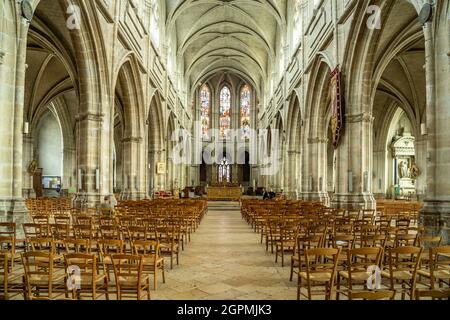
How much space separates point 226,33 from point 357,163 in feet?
91.9

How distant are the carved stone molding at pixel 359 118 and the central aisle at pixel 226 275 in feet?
25.9

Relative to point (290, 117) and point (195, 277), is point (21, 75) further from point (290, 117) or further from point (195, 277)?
point (290, 117)

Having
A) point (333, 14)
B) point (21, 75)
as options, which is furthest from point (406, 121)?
point (21, 75)

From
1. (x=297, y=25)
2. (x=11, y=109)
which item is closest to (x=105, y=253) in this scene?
(x=11, y=109)

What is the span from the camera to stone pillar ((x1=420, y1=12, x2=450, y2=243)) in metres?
8.90

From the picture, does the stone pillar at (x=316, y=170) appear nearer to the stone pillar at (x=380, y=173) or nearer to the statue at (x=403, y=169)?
the stone pillar at (x=380, y=173)

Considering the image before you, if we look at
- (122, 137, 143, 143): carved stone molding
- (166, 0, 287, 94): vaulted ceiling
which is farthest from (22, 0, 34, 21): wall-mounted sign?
(166, 0, 287, 94): vaulted ceiling

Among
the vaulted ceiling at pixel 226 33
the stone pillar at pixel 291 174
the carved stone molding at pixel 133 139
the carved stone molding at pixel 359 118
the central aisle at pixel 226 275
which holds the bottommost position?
the central aisle at pixel 226 275

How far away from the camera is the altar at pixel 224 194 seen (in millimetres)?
31719

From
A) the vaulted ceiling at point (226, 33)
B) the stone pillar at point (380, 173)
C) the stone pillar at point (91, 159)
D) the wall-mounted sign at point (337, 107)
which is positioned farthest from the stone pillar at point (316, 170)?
the stone pillar at point (91, 159)

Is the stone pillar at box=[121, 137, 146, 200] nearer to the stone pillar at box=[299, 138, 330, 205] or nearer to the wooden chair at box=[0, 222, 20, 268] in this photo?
the stone pillar at box=[299, 138, 330, 205]

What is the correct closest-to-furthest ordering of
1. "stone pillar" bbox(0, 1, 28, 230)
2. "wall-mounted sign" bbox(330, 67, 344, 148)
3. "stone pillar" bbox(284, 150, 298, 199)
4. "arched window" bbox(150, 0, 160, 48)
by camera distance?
"stone pillar" bbox(0, 1, 28, 230), "wall-mounted sign" bbox(330, 67, 344, 148), "arched window" bbox(150, 0, 160, 48), "stone pillar" bbox(284, 150, 298, 199)

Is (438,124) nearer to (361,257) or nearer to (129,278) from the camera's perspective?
(361,257)

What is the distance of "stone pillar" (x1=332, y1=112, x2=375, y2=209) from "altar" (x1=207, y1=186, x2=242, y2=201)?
52.7 feet
